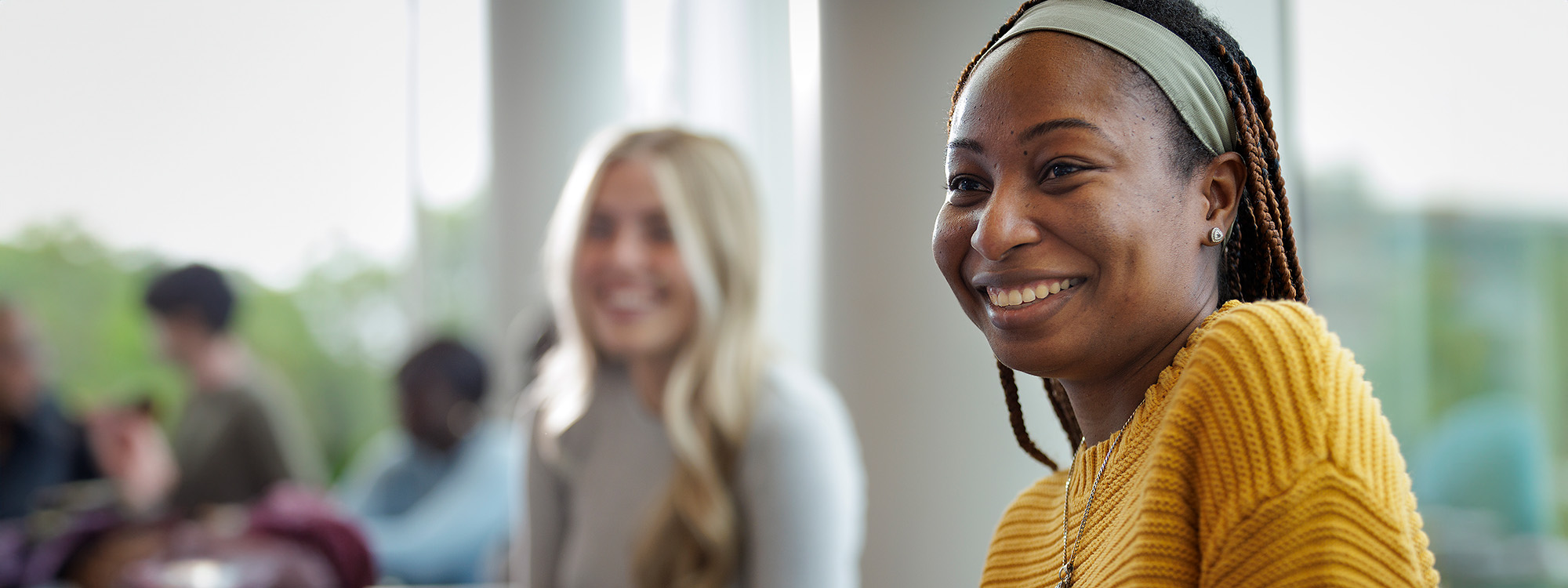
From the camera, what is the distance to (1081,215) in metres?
0.62

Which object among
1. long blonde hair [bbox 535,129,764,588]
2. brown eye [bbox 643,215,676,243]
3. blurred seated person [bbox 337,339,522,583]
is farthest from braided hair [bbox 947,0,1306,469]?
blurred seated person [bbox 337,339,522,583]

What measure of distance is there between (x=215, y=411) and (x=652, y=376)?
6.63 feet

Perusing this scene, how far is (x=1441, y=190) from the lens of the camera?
1883 mm

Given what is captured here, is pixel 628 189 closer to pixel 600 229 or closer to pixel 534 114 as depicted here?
pixel 600 229

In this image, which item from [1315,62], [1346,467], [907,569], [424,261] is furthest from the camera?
[424,261]

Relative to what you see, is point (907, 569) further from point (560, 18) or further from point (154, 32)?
point (154, 32)

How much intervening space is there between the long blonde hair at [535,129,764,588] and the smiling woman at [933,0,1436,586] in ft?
2.74

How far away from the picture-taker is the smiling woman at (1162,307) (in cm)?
49

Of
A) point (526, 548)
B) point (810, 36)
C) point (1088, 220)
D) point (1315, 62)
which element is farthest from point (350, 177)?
point (1088, 220)

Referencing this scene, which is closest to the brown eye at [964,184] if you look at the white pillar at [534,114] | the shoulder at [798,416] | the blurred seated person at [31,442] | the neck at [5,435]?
the shoulder at [798,416]

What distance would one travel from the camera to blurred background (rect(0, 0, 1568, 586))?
128 centimetres

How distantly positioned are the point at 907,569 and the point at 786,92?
0.79 meters

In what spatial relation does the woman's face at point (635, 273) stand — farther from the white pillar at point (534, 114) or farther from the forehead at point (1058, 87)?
the white pillar at point (534, 114)

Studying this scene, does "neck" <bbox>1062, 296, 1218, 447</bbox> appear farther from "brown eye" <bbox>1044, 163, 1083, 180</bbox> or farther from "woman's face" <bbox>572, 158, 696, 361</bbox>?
"woman's face" <bbox>572, 158, 696, 361</bbox>
